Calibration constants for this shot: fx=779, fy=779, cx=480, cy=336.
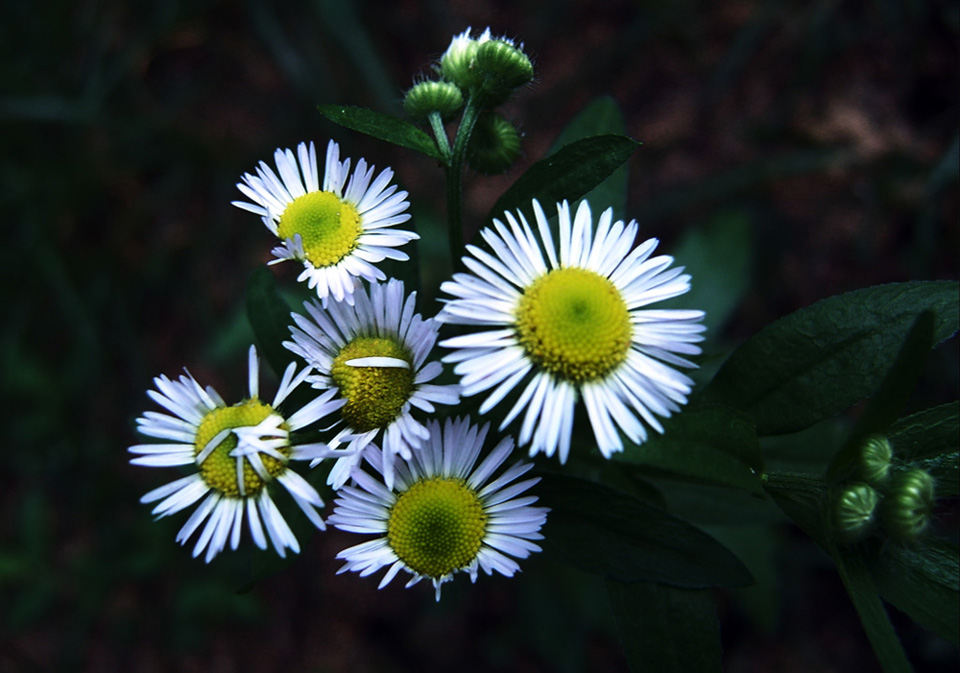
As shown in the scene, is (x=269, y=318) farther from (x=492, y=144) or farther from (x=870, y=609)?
(x=870, y=609)

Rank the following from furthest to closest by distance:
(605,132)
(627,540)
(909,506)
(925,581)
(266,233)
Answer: (266,233) < (605,132) < (627,540) < (925,581) < (909,506)

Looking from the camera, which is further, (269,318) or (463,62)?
(269,318)

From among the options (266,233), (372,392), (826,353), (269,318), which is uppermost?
(266,233)

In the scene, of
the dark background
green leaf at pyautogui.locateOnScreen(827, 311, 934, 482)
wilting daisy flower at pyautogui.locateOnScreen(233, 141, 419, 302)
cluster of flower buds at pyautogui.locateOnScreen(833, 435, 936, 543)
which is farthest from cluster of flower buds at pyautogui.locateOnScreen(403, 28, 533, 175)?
the dark background

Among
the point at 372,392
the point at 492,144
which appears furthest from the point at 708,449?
the point at 492,144

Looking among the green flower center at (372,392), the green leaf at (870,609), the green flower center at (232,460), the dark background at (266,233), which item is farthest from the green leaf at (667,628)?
the dark background at (266,233)

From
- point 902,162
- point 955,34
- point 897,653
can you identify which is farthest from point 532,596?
point 955,34
